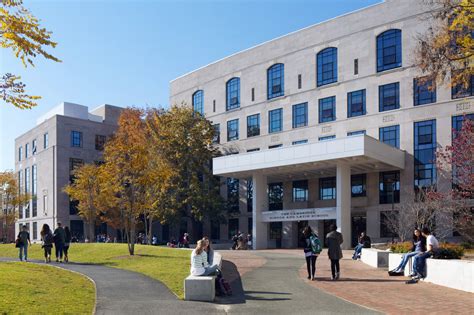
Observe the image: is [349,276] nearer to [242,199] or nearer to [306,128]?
[306,128]

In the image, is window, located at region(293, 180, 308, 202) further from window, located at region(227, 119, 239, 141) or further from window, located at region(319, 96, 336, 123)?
window, located at region(227, 119, 239, 141)

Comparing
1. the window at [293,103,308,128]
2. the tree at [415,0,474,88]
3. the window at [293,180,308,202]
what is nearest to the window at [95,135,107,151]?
the window at [293,103,308,128]

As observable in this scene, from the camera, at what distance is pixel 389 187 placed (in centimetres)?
4272

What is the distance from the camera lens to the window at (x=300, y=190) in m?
48.2

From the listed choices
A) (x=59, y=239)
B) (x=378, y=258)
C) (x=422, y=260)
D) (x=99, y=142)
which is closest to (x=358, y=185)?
(x=378, y=258)

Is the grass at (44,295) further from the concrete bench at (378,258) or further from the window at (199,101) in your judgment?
the window at (199,101)

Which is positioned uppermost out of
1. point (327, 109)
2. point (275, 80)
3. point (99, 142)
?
point (275, 80)

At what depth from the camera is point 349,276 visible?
17.9 meters

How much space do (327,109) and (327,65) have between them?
13.3 feet

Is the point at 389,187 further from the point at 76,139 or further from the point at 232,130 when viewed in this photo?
the point at 76,139

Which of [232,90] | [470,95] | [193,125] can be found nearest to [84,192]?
[193,125]

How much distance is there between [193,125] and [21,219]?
3582 cm

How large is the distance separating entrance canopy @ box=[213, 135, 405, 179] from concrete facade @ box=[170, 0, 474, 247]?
1.63ft

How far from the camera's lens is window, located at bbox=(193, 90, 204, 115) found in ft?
196
